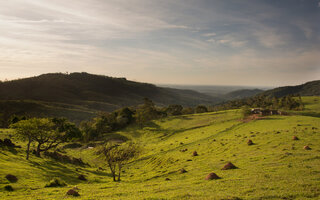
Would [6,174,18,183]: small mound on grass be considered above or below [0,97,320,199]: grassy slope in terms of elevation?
below

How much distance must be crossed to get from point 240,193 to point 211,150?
30.5 m

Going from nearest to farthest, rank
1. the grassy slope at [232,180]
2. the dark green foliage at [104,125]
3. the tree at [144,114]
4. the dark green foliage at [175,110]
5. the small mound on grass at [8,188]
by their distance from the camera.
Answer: the grassy slope at [232,180]
the small mound on grass at [8,188]
the dark green foliage at [104,125]
the tree at [144,114]
the dark green foliage at [175,110]

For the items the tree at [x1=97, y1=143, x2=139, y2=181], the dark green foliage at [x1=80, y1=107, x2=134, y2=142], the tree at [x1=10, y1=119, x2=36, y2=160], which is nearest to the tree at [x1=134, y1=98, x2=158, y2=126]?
the dark green foliage at [x1=80, y1=107, x2=134, y2=142]

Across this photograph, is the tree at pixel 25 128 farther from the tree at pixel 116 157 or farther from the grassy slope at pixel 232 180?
the tree at pixel 116 157

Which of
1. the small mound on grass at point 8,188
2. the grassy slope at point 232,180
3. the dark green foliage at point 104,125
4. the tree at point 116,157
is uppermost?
the grassy slope at point 232,180

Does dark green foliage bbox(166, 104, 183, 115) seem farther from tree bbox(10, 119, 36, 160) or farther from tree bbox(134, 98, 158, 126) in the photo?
tree bbox(10, 119, 36, 160)

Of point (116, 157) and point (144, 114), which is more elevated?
point (144, 114)

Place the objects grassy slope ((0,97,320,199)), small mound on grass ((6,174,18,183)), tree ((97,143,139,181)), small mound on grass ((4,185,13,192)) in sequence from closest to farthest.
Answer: grassy slope ((0,97,320,199))
small mound on grass ((4,185,13,192))
small mound on grass ((6,174,18,183))
tree ((97,143,139,181))

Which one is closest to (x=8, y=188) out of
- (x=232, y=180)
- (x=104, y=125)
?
(x=232, y=180)

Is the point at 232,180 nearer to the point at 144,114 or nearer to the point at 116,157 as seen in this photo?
the point at 116,157

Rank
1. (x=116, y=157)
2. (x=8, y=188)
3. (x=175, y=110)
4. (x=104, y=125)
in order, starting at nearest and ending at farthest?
(x=8, y=188) → (x=116, y=157) → (x=104, y=125) → (x=175, y=110)

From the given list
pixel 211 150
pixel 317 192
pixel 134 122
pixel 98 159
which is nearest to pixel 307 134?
pixel 211 150

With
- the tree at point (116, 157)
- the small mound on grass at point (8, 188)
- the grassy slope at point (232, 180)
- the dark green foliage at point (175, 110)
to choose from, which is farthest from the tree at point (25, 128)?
the dark green foliage at point (175, 110)

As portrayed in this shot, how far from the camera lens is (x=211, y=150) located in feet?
160
